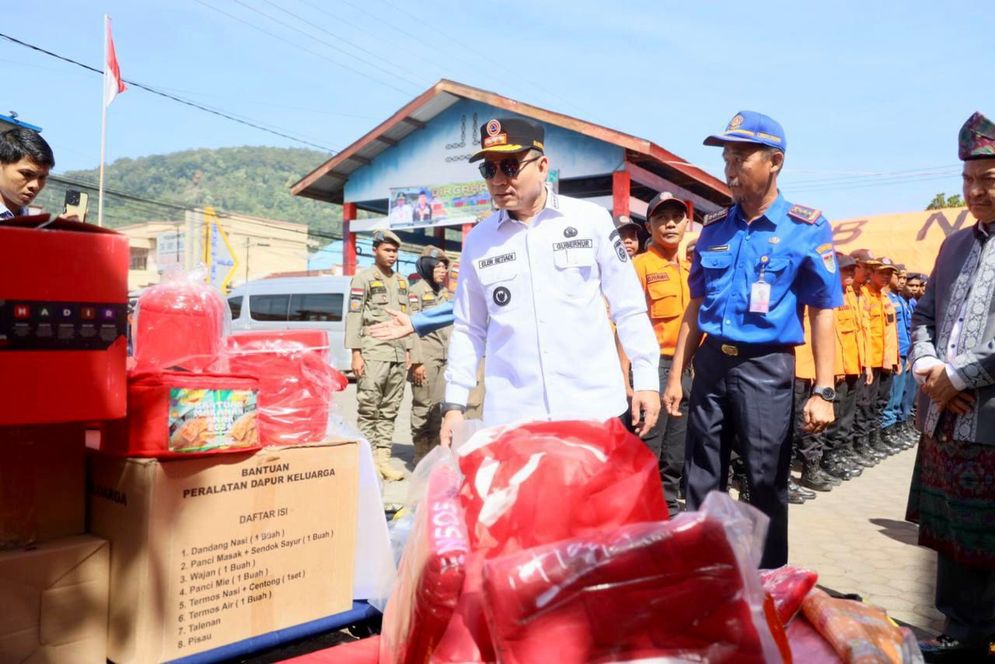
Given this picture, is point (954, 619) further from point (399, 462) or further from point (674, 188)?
point (674, 188)

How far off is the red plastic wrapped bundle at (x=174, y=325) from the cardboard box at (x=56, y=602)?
0.63m

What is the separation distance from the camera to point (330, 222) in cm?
16562

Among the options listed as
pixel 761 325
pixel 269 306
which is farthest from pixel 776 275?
pixel 269 306

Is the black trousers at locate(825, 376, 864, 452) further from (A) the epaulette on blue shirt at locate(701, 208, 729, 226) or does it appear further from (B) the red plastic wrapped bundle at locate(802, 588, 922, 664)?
(B) the red plastic wrapped bundle at locate(802, 588, 922, 664)

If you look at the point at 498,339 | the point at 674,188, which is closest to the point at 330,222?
the point at 674,188

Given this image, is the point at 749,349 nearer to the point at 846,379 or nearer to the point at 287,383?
the point at 287,383

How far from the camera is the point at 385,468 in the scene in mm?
6352

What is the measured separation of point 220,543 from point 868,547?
3990mm

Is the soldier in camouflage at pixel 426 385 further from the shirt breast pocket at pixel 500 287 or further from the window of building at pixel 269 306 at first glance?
the window of building at pixel 269 306

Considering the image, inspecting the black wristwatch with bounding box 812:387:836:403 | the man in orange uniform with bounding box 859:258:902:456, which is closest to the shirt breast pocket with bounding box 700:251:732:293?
A: the black wristwatch with bounding box 812:387:836:403

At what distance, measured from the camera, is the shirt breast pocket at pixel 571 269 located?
2750 millimetres

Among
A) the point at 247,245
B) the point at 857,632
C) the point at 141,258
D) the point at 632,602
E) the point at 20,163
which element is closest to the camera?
the point at 632,602

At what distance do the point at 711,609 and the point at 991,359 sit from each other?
79.2 inches

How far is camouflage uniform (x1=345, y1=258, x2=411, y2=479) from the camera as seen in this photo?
6.58 meters
